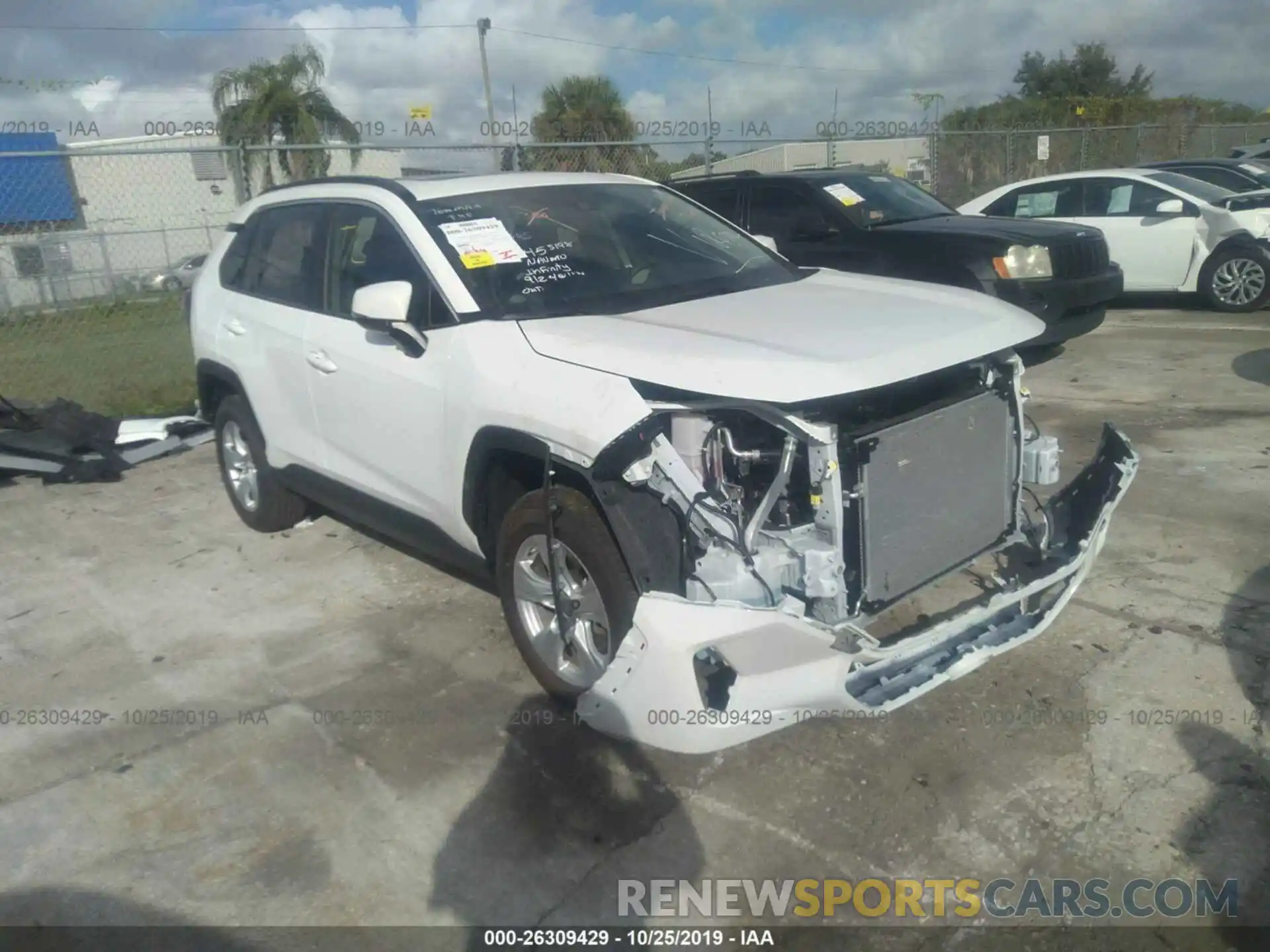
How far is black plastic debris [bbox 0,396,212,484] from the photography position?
7141mm

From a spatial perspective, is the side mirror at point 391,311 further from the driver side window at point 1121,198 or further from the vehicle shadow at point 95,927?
the driver side window at point 1121,198

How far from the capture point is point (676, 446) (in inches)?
129

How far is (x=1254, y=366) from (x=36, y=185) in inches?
725

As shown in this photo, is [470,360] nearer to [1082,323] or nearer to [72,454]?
[72,454]

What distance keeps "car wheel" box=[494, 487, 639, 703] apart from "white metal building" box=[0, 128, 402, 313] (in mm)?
6701

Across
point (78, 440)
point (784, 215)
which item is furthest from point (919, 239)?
point (78, 440)

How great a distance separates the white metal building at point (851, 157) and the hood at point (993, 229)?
10.9m

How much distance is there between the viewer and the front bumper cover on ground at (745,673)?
290 centimetres

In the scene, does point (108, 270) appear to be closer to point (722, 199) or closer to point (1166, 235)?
point (722, 199)

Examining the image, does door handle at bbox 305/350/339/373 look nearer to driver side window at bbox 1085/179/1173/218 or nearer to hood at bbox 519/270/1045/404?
hood at bbox 519/270/1045/404

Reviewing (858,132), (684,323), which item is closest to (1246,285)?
(858,132)

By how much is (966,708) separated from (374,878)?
6.75 feet

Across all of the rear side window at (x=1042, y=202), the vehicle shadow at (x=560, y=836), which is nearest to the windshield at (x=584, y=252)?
the vehicle shadow at (x=560, y=836)

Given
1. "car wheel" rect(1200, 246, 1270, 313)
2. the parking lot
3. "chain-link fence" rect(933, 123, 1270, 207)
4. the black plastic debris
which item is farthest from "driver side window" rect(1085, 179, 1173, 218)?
the black plastic debris
